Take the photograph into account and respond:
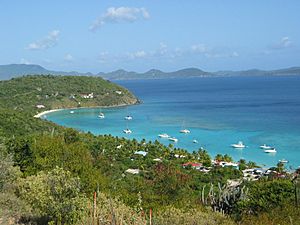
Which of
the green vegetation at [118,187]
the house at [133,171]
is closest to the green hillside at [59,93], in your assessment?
the green vegetation at [118,187]

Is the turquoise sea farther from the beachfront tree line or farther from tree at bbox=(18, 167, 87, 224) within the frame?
tree at bbox=(18, 167, 87, 224)

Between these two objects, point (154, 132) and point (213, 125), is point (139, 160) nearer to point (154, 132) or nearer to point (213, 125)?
point (154, 132)

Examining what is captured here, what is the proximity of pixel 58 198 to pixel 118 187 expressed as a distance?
11.7m

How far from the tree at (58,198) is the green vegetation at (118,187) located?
0.09ft

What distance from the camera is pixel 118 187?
910 inches

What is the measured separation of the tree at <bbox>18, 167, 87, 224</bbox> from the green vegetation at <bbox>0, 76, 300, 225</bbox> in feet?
0.09

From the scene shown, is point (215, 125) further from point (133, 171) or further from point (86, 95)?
point (86, 95)

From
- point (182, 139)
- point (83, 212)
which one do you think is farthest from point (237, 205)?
point (182, 139)

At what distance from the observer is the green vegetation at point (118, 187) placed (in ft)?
37.6

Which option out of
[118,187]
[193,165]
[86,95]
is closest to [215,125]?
[193,165]

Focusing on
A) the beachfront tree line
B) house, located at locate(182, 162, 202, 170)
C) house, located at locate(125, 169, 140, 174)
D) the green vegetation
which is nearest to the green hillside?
the green vegetation

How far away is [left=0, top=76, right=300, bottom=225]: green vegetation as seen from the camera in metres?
11.5

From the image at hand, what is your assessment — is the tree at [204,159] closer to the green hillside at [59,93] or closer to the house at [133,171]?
the house at [133,171]

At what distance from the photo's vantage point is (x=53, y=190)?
11852 millimetres
